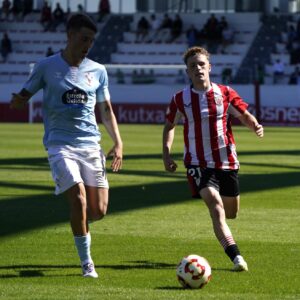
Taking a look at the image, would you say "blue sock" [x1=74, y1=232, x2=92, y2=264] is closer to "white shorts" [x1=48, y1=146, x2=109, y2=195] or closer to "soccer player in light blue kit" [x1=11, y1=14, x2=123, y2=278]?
"soccer player in light blue kit" [x1=11, y1=14, x2=123, y2=278]

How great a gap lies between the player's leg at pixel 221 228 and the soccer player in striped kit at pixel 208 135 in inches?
0.6

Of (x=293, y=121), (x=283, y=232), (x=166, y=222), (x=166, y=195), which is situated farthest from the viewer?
(x=293, y=121)

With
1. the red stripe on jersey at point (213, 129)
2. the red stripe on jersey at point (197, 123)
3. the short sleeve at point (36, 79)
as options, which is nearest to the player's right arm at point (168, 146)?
the red stripe on jersey at point (197, 123)

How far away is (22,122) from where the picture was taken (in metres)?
47.2

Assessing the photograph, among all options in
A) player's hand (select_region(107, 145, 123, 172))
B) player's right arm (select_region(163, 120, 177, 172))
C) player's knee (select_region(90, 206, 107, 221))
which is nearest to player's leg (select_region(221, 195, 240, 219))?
player's right arm (select_region(163, 120, 177, 172))

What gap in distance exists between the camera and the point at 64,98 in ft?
29.9

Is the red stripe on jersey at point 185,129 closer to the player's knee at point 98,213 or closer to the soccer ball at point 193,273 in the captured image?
the player's knee at point 98,213

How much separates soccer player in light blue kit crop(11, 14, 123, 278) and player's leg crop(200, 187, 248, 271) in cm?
95

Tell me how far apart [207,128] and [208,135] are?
0.21ft

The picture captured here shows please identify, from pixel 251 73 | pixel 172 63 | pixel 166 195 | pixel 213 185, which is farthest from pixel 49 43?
pixel 213 185

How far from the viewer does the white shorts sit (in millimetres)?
9000

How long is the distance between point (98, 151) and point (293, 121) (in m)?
36.5

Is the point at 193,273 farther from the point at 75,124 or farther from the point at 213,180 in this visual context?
the point at 75,124

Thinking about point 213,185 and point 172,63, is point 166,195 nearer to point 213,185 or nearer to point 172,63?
point 213,185
